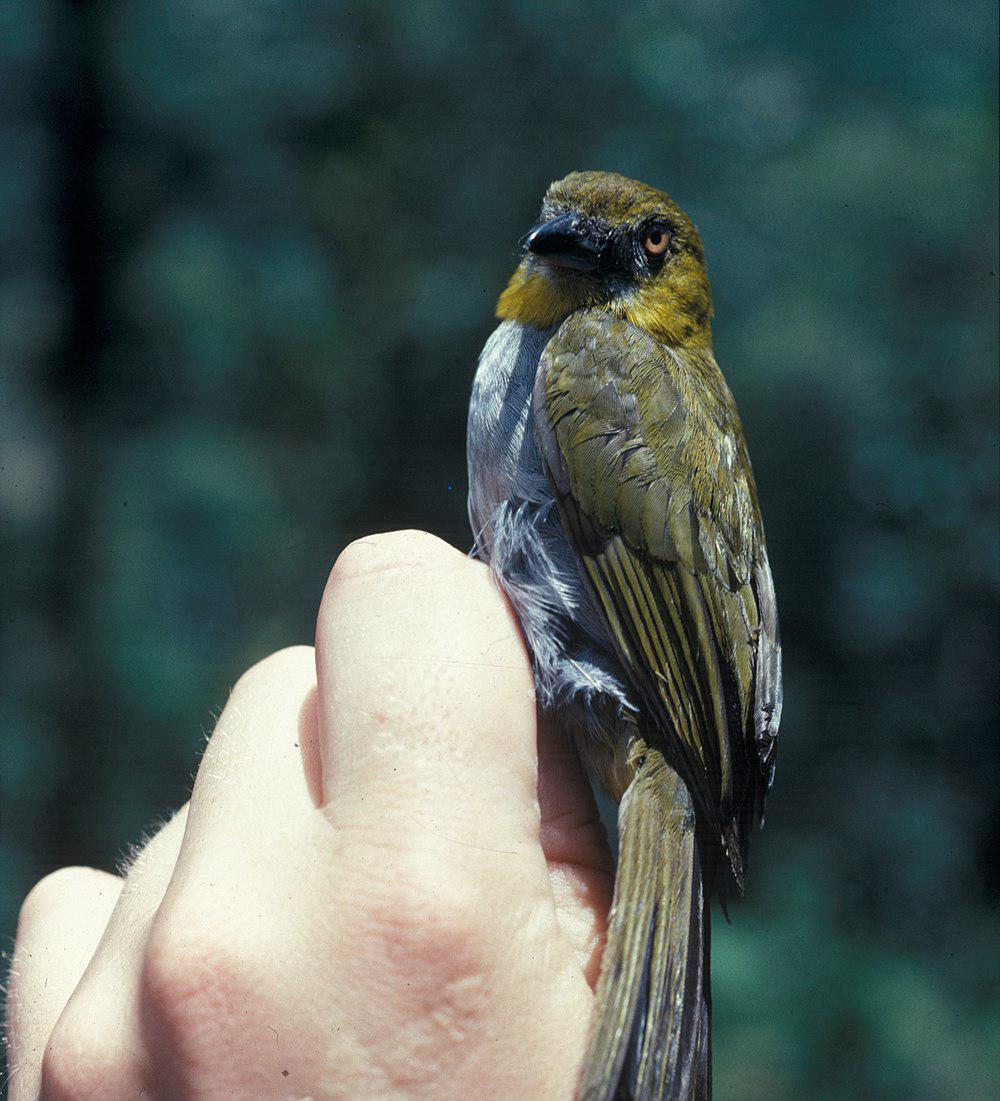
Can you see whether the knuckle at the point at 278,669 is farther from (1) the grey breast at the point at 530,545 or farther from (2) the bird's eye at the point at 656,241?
(2) the bird's eye at the point at 656,241

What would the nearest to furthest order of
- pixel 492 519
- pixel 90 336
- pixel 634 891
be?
pixel 634 891, pixel 492 519, pixel 90 336

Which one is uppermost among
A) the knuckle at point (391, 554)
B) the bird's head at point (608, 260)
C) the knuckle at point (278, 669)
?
the bird's head at point (608, 260)

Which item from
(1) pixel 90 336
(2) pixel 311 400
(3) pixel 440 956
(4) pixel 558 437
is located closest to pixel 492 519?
(4) pixel 558 437

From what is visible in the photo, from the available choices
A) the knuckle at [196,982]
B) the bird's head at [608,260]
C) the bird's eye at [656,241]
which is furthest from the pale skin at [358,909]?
the bird's eye at [656,241]

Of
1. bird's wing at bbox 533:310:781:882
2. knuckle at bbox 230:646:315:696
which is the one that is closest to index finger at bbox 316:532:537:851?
knuckle at bbox 230:646:315:696

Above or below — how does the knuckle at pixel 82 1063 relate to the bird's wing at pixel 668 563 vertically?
below

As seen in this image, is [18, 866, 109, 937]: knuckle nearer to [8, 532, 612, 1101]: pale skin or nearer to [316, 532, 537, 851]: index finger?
[8, 532, 612, 1101]: pale skin

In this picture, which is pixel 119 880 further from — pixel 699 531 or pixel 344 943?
pixel 699 531
